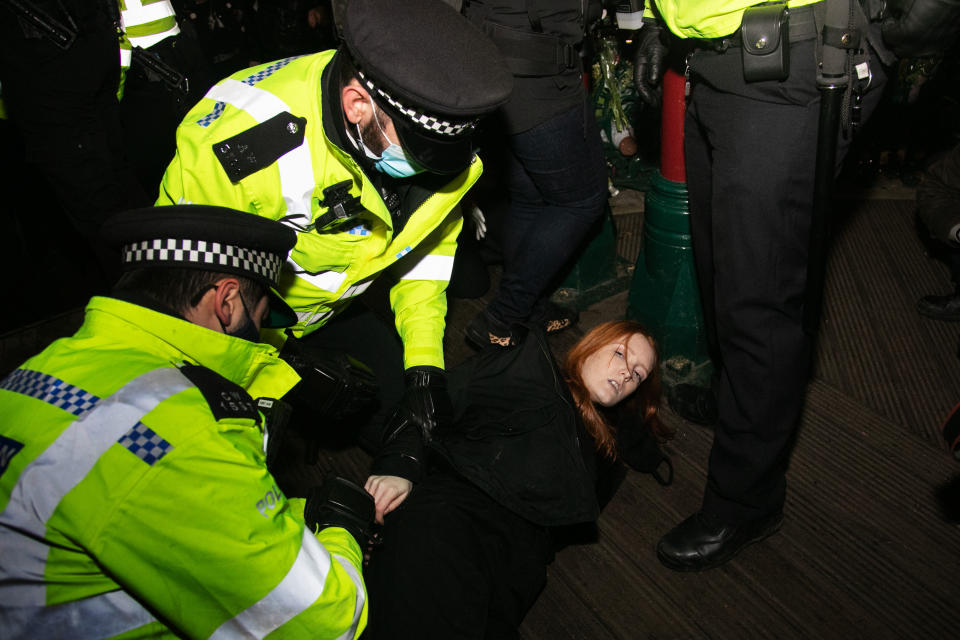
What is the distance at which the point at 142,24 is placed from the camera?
8.25 ft

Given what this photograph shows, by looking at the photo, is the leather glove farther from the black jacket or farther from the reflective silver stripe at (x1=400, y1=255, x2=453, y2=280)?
the reflective silver stripe at (x1=400, y1=255, x2=453, y2=280)

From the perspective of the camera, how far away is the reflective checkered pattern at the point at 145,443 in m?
0.98

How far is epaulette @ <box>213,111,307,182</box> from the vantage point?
145cm

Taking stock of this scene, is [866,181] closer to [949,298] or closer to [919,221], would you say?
[919,221]

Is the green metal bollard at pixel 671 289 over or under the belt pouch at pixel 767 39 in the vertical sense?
under

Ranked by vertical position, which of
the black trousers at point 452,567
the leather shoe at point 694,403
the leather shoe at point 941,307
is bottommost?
the leather shoe at point 941,307

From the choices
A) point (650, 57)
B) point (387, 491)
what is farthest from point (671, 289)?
point (387, 491)

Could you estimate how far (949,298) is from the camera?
297cm

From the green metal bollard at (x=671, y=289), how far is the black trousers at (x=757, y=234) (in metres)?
0.52

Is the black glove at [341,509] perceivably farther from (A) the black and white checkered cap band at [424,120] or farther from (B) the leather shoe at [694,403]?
(B) the leather shoe at [694,403]

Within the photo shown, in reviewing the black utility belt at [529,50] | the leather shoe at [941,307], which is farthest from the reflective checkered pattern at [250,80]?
the leather shoe at [941,307]

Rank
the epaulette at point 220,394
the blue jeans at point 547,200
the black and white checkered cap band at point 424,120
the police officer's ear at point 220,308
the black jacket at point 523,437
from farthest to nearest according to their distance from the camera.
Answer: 1. the blue jeans at point 547,200
2. the black jacket at point 523,437
3. the black and white checkered cap band at point 424,120
4. the police officer's ear at point 220,308
5. the epaulette at point 220,394

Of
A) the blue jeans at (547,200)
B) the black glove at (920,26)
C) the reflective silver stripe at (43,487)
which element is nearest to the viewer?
the reflective silver stripe at (43,487)

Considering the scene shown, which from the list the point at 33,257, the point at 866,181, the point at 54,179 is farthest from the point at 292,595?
the point at 866,181
